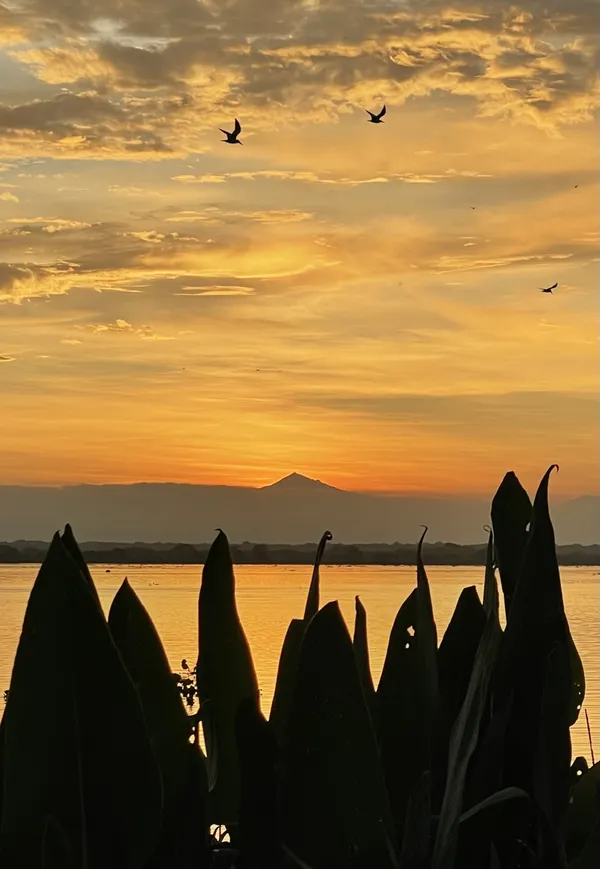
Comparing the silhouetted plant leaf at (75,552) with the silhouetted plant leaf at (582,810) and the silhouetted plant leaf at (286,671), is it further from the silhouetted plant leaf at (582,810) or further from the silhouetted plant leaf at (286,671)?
the silhouetted plant leaf at (582,810)

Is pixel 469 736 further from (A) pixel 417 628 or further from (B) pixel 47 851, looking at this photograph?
(B) pixel 47 851

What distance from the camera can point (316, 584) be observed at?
77 cm

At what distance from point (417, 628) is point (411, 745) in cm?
7

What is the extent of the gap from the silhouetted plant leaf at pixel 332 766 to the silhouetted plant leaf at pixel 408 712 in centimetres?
13

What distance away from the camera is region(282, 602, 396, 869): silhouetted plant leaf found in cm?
58

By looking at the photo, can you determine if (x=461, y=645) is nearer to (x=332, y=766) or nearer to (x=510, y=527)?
(x=510, y=527)

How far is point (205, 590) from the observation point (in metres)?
0.77

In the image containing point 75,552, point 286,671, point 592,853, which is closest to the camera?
point 592,853

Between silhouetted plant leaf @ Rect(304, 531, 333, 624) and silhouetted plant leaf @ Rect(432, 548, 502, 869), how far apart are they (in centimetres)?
12

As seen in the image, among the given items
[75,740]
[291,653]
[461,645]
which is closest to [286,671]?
[291,653]

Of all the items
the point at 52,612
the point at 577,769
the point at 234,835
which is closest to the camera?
the point at 52,612

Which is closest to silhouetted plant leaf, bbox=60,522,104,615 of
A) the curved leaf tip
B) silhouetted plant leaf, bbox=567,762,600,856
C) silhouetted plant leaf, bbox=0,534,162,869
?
silhouetted plant leaf, bbox=0,534,162,869

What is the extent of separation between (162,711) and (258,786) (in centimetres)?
10

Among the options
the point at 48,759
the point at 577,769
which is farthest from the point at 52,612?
the point at 577,769
